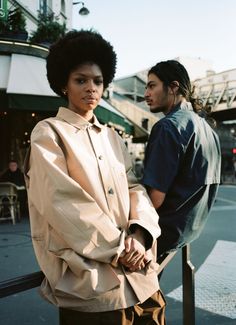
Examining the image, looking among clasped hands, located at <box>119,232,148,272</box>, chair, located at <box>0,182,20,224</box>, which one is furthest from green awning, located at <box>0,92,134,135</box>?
clasped hands, located at <box>119,232,148,272</box>

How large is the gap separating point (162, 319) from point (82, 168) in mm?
861

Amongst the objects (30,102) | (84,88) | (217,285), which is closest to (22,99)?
(30,102)

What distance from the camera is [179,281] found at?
4.02m

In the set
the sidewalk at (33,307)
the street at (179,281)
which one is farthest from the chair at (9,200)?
the sidewalk at (33,307)

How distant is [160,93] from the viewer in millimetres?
1921

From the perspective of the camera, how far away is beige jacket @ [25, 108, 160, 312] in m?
1.26

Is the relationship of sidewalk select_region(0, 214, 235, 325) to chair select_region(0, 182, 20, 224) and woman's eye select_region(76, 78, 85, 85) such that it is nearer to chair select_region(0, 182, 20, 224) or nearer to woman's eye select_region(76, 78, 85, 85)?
woman's eye select_region(76, 78, 85, 85)

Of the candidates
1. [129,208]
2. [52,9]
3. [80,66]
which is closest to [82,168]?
[129,208]

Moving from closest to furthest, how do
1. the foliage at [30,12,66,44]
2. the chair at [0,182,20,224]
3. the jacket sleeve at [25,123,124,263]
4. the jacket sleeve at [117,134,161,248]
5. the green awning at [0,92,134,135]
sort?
the jacket sleeve at [25,123,124,263] → the jacket sleeve at [117,134,161,248] → the green awning at [0,92,134,135] → the chair at [0,182,20,224] → the foliage at [30,12,66,44]

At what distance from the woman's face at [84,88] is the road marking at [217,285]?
254cm

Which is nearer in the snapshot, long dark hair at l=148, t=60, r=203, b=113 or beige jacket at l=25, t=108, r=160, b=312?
beige jacket at l=25, t=108, r=160, b=312

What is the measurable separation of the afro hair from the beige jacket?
0.28 m

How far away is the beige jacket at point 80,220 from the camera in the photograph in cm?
126

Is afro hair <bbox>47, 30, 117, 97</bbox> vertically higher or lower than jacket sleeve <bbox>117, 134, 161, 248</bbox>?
higher
